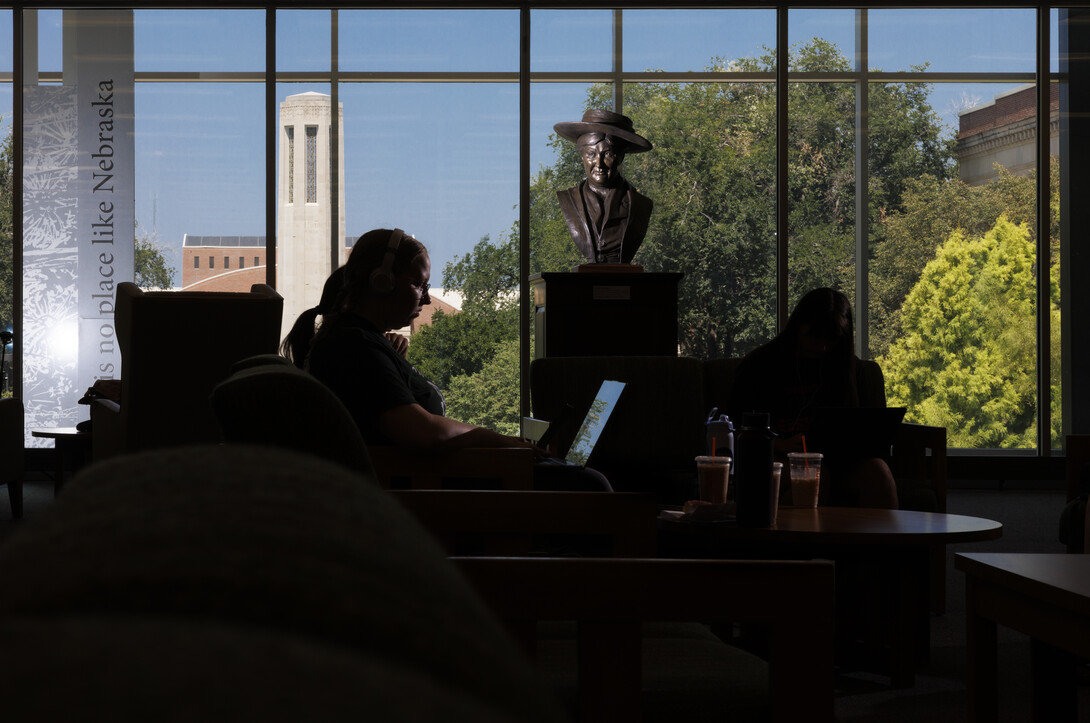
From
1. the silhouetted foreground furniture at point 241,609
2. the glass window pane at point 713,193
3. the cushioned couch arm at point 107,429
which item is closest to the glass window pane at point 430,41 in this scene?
the glass window pane at point 713,193

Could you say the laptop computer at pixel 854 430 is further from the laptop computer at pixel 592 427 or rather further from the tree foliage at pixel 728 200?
the tree foliage at pixel 728 200

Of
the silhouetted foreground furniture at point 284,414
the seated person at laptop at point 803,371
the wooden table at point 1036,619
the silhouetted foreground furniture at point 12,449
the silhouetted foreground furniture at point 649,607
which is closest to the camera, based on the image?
the silhouetted foreground furniture at point 284,414

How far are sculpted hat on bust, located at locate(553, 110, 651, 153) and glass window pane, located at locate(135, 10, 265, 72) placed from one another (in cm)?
270

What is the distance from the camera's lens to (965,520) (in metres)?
2.77

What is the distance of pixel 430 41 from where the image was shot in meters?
7.01

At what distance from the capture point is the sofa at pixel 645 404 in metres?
4.26

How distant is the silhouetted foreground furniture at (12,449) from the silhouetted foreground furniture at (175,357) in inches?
59.1

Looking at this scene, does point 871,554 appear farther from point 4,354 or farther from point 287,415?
point 4,354

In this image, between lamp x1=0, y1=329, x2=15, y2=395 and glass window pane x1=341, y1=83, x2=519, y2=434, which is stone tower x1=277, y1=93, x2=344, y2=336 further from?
lamp x1=0, y1=329, x2=15, y2=395

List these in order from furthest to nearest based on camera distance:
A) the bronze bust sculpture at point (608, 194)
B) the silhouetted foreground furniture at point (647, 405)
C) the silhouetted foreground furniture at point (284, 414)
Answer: the bronze bust sculpture at point (608, 194) < the silhouetted foreground furniture at point (647, 405) < the silhouetted foreground furniture at point (284, 414)

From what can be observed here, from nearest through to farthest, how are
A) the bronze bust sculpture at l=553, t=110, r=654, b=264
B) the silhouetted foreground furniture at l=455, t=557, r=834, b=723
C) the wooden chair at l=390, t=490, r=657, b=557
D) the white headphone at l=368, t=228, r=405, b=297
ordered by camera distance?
the silhouetted foreground furniture at l=455, t=557, r=834, b=723 < the wooden chair at l=390, t=490, r=657, b=557 < the white headphone at l=368, t=228, r=405, b=297 < the bronze bust sculpture at l=553, t=110, r=654, b=264

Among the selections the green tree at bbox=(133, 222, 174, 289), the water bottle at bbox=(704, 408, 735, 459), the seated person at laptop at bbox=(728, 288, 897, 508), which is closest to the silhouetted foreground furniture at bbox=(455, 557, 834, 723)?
the water bottle at bbox=(704, 408, 735, 459)

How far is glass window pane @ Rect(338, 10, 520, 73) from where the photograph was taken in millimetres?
6984

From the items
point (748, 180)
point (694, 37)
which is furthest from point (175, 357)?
point (694, 37)
